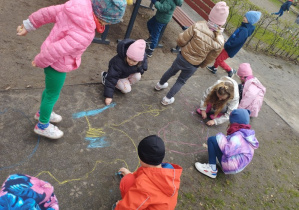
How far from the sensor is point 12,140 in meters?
2.28

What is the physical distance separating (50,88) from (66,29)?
598 mm

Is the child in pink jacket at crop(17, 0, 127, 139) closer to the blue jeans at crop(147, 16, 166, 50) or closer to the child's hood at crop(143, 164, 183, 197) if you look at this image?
the child's hood at crop(143, 164, 183, 197)

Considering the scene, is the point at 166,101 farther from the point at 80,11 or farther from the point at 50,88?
the point at 80,11

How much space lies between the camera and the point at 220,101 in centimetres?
339

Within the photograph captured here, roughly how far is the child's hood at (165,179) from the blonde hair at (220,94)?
1.85 m

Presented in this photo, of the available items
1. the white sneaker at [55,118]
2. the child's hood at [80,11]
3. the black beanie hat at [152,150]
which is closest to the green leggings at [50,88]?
the white sneaker at [55,118]

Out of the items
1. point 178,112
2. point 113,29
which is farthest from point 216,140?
point 113,29

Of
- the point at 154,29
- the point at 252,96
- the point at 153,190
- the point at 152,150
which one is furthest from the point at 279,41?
the point at 153,190

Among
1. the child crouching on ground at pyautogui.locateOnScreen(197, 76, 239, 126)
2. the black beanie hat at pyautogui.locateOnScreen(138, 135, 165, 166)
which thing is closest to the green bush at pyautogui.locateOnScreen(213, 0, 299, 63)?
the child crouching on ground at pyautogui.locateOnScreen(197, 76, 239, 126)

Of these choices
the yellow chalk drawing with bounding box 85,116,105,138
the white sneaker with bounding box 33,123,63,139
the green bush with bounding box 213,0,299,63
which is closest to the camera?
the white sneaker with bounding box 33,123,63,139

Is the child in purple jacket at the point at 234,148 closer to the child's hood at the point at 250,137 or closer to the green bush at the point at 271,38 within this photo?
the child's hood at the point at 250,137

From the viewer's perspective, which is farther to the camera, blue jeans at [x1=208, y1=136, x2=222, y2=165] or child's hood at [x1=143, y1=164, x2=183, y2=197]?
blue jeans at [x1=208, y1=136, x2=222, y2=165]

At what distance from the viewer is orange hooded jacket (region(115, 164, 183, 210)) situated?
170 cm

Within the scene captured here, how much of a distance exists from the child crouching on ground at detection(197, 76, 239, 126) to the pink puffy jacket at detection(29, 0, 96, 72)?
6.92 ft
